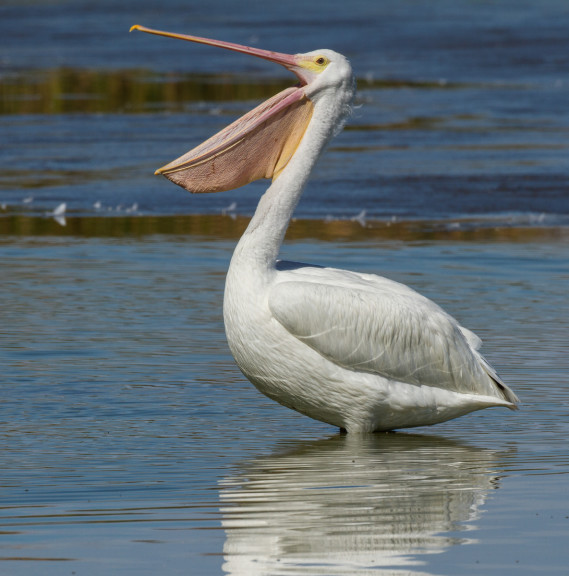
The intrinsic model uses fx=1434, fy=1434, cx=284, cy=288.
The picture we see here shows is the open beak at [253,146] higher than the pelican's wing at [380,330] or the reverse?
higher

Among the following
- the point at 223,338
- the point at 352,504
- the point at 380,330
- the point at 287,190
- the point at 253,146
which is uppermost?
the point at 253,146

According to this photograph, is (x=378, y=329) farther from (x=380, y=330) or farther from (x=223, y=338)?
(x=223, y=338)

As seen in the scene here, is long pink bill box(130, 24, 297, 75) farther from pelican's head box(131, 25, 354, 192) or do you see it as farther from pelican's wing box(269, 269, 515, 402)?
pelican's wing box(269, 269, 515, 402)

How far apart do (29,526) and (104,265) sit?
186 inches

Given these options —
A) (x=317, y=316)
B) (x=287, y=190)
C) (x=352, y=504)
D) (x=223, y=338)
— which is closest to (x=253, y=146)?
(x=287, y=190)

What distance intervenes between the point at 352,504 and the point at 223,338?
2.58 m

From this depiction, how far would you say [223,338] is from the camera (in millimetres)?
6934

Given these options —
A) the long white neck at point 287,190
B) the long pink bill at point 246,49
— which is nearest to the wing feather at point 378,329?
the long white neck at point 287,190

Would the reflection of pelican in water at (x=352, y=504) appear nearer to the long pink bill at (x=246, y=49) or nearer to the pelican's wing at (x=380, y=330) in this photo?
the pelican's wing at (x=380, y=330)

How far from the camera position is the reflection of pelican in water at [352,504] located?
3891 millimetres

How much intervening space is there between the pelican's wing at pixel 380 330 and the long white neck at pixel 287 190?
0.20 meters

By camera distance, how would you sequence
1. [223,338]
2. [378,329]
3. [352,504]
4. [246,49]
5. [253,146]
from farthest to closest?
1. [223,338]
2. [253,146]
3. [246,49]
4. [378,329]
5. [352,504]

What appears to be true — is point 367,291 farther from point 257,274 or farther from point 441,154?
point 441,154

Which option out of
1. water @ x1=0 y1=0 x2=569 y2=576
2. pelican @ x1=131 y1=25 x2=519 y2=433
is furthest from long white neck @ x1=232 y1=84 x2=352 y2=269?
water @ x1=0 y1=0 x2=569 y2=576
